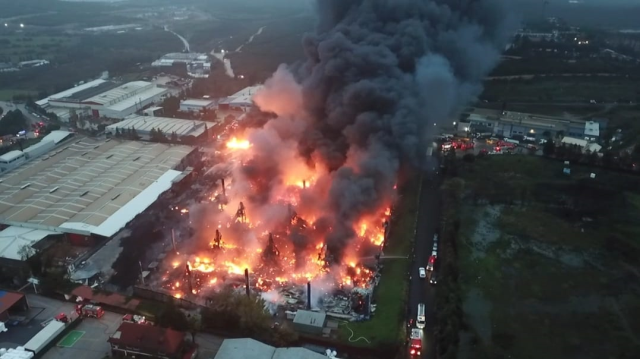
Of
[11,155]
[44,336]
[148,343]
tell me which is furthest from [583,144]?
[11,155]

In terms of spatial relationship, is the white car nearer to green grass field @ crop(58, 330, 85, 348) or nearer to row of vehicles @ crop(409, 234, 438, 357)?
row of vehicles @ crop(409, 234, 438, 357)

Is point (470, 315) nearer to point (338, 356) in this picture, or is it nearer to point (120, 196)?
point (338, 356)

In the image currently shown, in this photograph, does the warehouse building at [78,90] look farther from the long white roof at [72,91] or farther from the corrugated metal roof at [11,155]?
the corrugated metal roof at [11,155]

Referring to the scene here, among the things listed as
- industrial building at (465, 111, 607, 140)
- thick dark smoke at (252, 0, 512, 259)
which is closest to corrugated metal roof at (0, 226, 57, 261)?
thick dark smoke at (252, 0, 512, 259)

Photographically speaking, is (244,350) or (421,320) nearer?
(244,350)

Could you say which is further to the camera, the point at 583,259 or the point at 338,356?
the point at 583,259

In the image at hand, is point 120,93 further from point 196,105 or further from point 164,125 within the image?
point 164,125

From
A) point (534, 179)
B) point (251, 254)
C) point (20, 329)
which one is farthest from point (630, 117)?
point (20, 329)
